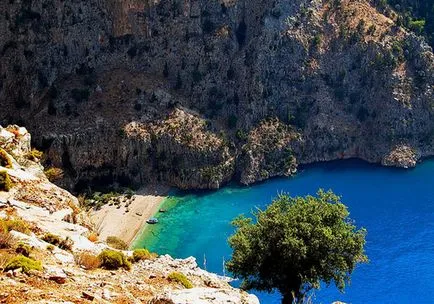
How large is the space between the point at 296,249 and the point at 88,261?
14.6 meters

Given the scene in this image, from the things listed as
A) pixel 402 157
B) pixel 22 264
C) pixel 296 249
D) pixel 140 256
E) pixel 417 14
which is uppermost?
pixel 417 14

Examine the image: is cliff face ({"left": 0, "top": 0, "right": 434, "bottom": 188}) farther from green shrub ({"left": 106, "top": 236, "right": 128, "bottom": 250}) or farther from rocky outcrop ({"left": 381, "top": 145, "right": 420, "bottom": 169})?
green shrub ({"left": 106, "top": 236, "right": 128, "bottom": 250})

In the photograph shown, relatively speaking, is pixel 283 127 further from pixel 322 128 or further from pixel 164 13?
pixel 164 13

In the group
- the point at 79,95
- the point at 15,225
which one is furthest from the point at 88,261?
the point at 79,95

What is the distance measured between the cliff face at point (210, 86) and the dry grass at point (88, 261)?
8067cm

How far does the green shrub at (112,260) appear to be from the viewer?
98.6ft

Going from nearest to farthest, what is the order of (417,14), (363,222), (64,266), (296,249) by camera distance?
(64,266), (296,249), (363,222), (417,14)

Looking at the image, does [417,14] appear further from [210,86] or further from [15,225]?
[15,225]

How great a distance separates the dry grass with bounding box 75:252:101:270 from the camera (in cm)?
2903

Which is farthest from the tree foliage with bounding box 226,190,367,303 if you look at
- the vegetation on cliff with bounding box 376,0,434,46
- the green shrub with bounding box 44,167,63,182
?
the vegetation on cliff with bounding box 376,0,434,46

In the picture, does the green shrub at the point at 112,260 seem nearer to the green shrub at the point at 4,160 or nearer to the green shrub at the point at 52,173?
the green shrub at the point at 4,160

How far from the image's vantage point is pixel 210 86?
123000 millimetres

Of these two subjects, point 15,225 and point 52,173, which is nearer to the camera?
point 15,225

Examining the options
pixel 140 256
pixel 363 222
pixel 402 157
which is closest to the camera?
pixel 140 256
